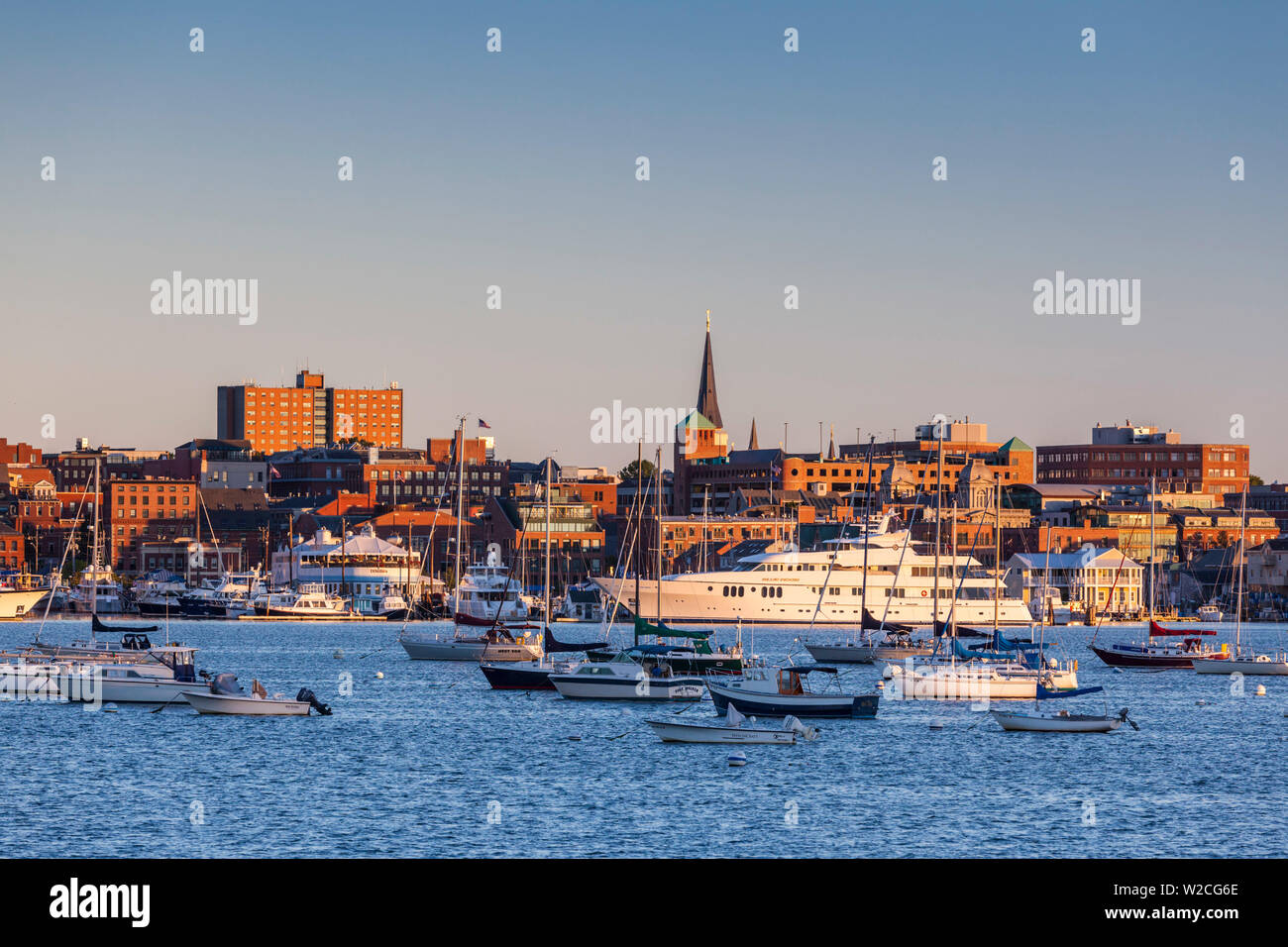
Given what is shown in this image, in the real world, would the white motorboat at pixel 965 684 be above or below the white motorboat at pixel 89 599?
above

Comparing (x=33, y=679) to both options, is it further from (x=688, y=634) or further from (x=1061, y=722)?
(x=1061, y=722)

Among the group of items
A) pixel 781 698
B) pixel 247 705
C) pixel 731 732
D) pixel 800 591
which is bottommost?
pixel 800 591

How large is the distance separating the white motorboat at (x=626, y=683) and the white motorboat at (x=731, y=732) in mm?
13798

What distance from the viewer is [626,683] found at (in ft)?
237

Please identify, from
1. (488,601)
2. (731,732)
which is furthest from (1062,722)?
(488,601)

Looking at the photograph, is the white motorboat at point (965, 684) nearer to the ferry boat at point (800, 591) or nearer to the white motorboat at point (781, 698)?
the white motorboat at point (781, 698)

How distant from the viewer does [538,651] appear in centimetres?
8938

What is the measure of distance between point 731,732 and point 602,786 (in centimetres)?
904

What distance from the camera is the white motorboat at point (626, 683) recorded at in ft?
233

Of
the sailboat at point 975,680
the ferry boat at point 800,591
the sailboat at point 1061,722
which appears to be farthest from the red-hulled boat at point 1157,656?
the sailboat at point 1061,722

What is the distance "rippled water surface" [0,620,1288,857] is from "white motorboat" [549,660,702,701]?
0.75 meters

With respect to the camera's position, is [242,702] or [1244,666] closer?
[242,702]

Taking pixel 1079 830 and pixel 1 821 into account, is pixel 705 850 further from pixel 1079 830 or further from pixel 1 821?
pixel 1 821
